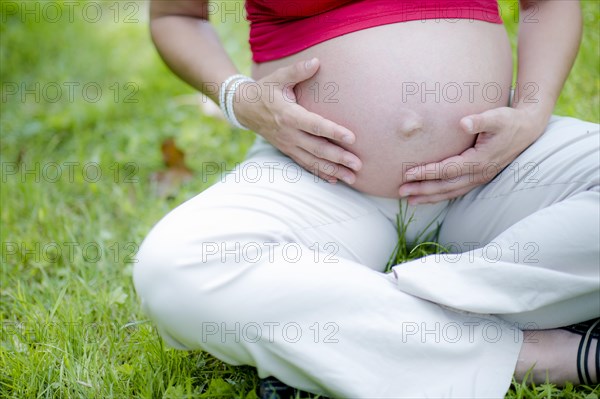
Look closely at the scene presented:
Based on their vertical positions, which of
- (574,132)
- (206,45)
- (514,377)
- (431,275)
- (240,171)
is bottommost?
(514,377)

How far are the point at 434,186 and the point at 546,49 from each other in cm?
39

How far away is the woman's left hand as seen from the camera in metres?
1.20

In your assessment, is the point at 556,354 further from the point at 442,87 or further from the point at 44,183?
the point at 44,183

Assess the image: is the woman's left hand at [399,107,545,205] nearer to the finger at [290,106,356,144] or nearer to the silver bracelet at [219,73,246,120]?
the finger at [290,106,356,144]

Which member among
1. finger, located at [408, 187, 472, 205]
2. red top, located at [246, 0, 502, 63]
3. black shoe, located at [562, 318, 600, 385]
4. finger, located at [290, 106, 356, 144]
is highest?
red top, located at [246, 0, 502, 63]

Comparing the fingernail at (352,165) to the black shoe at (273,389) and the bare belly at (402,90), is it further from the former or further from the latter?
the black shoe at (273,389)

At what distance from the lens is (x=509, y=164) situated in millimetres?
1274

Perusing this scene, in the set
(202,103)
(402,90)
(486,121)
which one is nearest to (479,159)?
(486,121)

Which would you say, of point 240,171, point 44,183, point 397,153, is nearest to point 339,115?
point 397,153

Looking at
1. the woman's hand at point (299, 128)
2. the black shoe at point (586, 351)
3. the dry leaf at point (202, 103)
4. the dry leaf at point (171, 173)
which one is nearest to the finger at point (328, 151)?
the woman's hand at point (299, 128)

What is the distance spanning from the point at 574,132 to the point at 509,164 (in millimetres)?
130

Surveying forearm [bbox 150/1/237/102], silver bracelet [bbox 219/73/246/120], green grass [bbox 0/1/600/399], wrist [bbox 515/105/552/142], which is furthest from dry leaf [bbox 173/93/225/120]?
wrist [bbox 515/105/552/142]

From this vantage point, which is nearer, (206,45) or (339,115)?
(339,115)

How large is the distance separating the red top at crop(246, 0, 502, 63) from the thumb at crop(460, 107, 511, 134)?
0.21m
